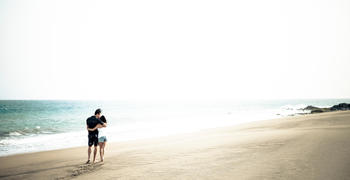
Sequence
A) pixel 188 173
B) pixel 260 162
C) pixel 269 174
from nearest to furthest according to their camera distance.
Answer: pixel 269 174 → pixel 188 173 → pixel 260 162

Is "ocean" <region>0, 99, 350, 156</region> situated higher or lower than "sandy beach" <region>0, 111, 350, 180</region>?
lower

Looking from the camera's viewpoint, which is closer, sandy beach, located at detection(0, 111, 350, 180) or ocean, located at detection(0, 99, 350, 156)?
sandy beach, located at detection(0, 111, 350, 180)

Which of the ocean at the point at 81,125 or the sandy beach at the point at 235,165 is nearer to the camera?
the sandy beach at the point at 235,165

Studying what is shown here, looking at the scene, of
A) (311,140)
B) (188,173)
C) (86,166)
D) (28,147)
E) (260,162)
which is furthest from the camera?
(28,147)

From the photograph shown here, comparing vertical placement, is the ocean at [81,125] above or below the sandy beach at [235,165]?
below

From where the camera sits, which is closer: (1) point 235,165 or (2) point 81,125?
(1) point 235,165

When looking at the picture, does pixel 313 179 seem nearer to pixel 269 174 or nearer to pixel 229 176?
pixel 269 174

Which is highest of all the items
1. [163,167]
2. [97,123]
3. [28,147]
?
[97,123]

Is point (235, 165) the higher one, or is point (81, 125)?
point (235, 165)

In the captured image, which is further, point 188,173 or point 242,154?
point 242,154

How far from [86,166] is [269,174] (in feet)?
21.5

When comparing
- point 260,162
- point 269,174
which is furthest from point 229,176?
point 260,162

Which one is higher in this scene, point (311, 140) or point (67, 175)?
point (311, 140)

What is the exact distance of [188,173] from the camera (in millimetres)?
5602
